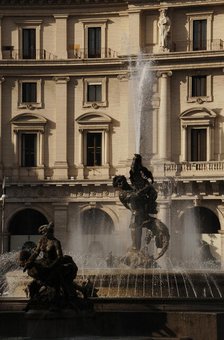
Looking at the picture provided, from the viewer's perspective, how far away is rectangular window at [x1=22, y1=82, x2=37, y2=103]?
7369 cm

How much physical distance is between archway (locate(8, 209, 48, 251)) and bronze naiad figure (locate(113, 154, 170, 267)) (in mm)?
38232

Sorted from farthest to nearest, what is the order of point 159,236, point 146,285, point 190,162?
point 190,162
point 159,236
point 146,285

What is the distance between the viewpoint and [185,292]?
30.9 m

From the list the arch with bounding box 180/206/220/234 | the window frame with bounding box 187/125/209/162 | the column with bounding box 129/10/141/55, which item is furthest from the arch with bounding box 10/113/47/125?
the arch with bounding box 180/206/220/234

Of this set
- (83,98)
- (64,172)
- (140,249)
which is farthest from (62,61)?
(140,249)

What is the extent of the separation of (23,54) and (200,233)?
54.2 feet

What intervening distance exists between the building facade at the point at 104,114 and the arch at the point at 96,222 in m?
0.06

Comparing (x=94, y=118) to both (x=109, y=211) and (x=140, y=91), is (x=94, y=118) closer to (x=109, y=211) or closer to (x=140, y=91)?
(x=140, y=91)

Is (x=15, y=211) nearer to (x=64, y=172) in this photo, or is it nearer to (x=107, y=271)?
(x=64, y=172)

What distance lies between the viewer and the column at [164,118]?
70.3m

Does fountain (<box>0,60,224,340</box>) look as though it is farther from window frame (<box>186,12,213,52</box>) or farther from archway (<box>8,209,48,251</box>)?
archway (<box>8,209,48,251</box>)

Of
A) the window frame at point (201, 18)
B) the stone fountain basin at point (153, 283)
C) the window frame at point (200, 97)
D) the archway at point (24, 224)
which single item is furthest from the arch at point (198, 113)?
the stone fountain basin at point (153, 283)

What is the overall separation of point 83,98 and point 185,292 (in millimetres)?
43265

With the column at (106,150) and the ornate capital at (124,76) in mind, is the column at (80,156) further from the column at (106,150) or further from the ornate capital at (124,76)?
the ornate capital at (124,76)
